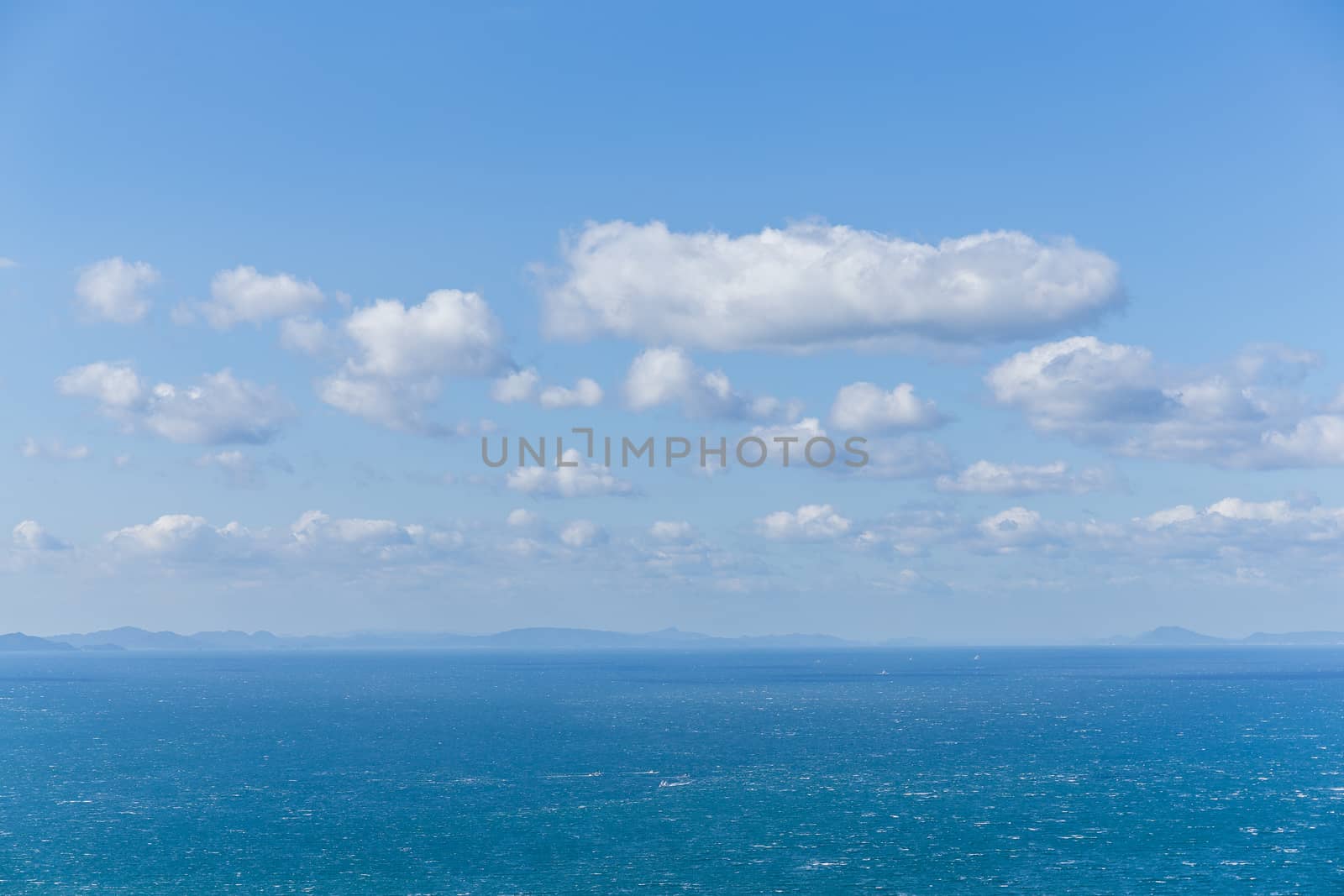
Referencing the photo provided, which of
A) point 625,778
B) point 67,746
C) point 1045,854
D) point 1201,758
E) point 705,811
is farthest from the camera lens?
point 67,746

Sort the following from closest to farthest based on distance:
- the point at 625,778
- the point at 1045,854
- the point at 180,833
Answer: the point at 1045,854 < the point at 180,833 < the point at 625,778

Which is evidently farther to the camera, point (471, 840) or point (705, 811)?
point (705, 811)

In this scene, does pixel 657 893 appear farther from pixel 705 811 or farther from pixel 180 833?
pixel 180 833

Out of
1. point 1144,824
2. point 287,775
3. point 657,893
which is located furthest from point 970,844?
point 287,775

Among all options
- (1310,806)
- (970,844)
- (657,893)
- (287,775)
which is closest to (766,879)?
(657,893)

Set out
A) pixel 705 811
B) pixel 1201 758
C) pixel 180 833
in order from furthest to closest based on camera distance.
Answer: pixel 1201 758 → pixel 705 811 → pixel 180 833

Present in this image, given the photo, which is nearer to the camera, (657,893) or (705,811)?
(657,893)

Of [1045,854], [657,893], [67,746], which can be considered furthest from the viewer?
[67,746]

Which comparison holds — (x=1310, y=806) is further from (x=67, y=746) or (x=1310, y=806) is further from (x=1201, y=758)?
(x=67, y=746)
